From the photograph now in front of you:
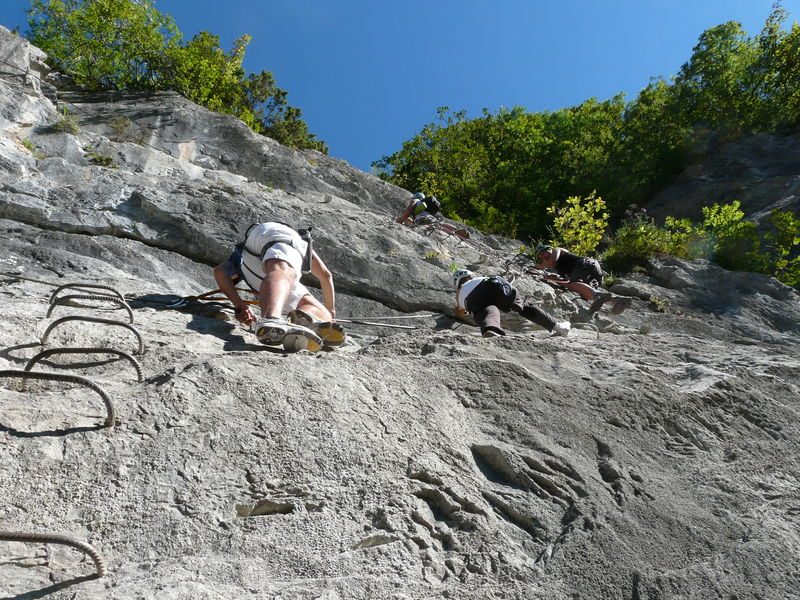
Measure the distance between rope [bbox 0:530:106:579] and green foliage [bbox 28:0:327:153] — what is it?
12226 millimetres

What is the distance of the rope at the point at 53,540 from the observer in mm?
1729

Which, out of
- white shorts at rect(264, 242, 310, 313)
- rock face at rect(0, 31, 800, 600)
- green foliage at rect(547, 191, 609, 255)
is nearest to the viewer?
rock face at rect(0, 31, 800, 600)

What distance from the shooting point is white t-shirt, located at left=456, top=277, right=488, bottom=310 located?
6105 millimetres

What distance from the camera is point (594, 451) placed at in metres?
3.14

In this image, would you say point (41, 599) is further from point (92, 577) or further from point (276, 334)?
point (276, 334)

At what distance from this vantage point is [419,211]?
452 inches

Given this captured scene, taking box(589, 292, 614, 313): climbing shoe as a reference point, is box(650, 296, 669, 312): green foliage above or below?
above

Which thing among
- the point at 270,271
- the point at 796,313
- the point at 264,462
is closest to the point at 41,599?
the point at 264,462

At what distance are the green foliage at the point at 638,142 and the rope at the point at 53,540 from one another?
1615 cm

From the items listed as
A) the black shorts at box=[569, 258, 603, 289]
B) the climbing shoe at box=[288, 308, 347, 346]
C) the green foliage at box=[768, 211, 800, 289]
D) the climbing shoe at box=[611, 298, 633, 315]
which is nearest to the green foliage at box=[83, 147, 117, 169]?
the climbing shoe at box=[288, 308, 347, 346]

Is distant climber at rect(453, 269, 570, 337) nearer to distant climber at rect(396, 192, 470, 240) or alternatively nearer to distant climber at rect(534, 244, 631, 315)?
distant climber at rect(534, 244, 631, 315)

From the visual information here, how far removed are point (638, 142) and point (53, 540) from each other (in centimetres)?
1916

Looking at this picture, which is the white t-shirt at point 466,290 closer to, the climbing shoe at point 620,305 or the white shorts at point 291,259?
the white shorts at point 291,259

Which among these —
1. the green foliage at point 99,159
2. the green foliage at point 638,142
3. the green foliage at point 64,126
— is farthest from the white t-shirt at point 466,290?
the green foliage at point 638,142
